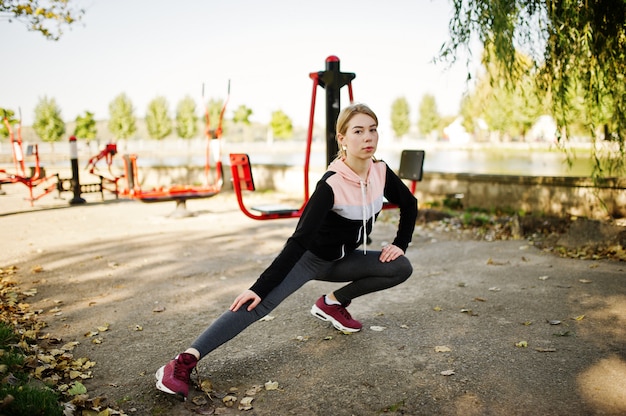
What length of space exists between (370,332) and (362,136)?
1478mm

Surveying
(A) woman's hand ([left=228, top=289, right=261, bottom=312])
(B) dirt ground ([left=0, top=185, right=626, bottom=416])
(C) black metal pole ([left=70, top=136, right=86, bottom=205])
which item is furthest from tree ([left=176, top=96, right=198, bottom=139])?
(A) woman's hand ([left=228, top=289, right=261, bottom=312])

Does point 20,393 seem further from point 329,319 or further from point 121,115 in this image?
point 121,115

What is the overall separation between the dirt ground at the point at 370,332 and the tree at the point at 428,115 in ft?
390

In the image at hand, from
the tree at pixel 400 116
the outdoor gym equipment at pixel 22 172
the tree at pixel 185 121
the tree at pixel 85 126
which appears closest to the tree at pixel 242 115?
the tree at pixel 185 121

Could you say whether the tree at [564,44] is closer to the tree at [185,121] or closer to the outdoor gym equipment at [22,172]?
the outdoor gym equipment at [22,172]

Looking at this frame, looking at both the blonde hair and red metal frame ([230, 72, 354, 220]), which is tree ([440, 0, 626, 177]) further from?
the blonde hair

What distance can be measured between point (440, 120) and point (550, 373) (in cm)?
12844

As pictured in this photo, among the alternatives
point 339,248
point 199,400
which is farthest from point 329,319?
point 199,400

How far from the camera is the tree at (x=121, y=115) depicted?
3342 inches

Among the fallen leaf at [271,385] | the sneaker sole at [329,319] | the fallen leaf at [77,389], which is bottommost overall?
the fallen leaf at [77,389]

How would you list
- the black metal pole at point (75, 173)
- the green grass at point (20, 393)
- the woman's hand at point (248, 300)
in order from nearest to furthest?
the green grass at point (20, 393) → the woman's hand at point (248, 300) → the black metal pole at point (75, 173)

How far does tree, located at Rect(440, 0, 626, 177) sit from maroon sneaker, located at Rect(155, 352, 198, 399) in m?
4.49

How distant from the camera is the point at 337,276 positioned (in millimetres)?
3453

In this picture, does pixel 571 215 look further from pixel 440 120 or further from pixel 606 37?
pixel 440 120
